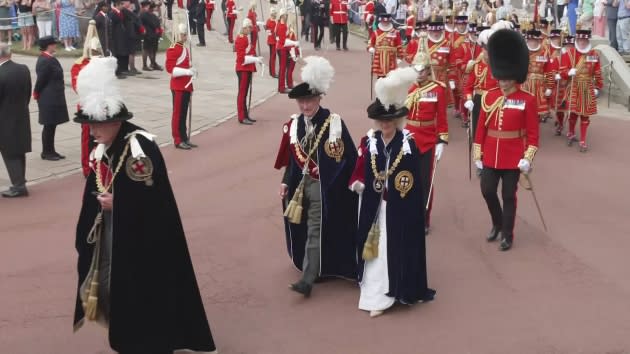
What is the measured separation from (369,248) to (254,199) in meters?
3.82

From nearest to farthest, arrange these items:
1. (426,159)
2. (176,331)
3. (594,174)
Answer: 1. (176,331)
2. (426,159)
3. (594,174)

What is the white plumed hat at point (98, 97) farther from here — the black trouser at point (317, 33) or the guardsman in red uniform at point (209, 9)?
the guardsman in red uniform at point (209, 9)

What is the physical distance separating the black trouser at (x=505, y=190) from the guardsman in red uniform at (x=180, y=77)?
19.7 ft

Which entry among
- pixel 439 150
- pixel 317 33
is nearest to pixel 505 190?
pixel 439 150

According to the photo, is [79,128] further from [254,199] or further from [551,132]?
[551,132]

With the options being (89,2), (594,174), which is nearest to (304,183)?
(594,174)

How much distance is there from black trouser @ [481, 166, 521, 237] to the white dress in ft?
6.71

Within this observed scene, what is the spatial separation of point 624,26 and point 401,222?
15.5 m

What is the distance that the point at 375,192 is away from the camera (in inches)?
271

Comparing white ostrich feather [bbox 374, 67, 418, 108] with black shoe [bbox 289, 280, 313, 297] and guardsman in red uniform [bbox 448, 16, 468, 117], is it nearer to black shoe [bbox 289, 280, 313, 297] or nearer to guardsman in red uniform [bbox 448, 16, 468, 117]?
black shoe [bbox 289, 280, 313, 297]

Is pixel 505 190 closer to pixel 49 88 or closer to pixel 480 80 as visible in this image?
pixel 480 80

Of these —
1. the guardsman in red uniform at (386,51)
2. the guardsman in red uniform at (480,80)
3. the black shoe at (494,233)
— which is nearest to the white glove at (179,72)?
the guardsman in red uniform at (480,80)

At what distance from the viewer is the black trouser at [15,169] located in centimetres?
1040

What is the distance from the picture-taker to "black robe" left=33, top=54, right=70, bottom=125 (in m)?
11.9
